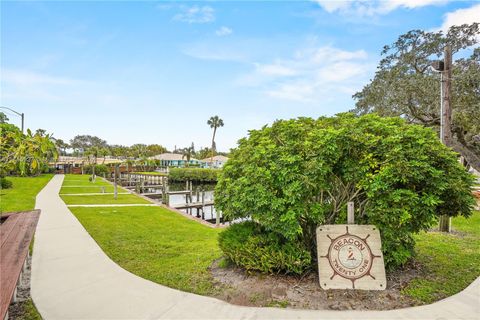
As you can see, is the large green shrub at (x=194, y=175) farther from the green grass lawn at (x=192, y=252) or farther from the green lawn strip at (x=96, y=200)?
the green grass lawn at (x=192, y=252)

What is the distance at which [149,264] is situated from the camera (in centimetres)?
529

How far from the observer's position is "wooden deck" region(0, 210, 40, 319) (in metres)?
2.69

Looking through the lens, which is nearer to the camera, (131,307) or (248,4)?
(131,307)

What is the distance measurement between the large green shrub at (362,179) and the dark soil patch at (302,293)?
47 centimetres

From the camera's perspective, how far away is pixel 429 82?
531 inches

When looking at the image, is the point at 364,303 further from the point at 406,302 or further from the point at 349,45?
the point at 349,45

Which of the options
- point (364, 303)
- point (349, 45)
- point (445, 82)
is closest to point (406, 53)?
point (349, 45)

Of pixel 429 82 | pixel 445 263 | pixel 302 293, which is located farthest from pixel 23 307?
pixel 429 82

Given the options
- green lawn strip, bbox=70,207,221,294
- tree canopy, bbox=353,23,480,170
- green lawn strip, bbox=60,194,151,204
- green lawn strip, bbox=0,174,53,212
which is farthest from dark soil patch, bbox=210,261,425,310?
green lawn strip, bbox=60,194,151,204

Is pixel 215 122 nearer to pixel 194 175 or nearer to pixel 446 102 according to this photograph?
pixel 194 175

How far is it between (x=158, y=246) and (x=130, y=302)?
2.94m

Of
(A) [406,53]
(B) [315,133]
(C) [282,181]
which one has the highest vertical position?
(A) [406,53]

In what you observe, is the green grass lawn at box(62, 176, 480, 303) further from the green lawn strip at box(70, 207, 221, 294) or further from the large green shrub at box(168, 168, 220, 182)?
the large green shrub at box(168, 168, 220, 182)

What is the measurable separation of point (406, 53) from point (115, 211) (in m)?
15.9
